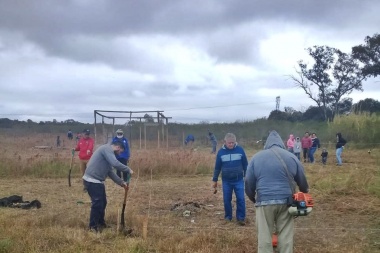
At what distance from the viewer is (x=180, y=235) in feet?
25.1

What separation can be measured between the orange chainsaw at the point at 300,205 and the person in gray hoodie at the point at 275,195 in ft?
0.29

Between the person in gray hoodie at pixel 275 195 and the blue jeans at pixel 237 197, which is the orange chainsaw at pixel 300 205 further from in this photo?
the blue jeans at pixel 237 197

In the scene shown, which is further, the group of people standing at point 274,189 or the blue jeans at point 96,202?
the blue jeans at point 96,202

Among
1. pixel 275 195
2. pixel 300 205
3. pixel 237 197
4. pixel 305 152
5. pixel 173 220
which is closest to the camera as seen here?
pixel 300 205

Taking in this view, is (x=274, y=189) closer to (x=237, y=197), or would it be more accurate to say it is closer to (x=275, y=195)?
(x=275, y=195)

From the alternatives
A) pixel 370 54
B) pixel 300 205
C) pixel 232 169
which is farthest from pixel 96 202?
pixel 370 54

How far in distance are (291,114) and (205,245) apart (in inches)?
1666

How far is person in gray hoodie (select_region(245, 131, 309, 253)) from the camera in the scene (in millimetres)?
5930

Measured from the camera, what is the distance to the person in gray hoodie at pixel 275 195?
593 cm

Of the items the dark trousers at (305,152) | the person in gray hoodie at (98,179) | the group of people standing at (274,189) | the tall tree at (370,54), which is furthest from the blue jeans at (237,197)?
the tall tree at (370,54)

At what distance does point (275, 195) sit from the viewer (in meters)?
5.93

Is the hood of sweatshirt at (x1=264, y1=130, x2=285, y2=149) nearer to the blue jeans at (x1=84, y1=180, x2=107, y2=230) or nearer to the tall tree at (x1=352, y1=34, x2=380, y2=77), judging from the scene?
the blue jeans at (x1=84, y1=180, x2=107, y2=230)

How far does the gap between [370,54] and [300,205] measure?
40.9 m

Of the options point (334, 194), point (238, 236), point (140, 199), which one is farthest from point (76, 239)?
point (334, 194)
